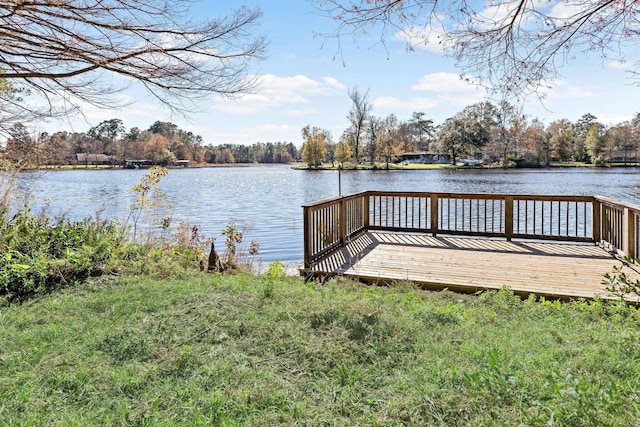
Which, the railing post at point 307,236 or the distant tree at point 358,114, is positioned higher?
the distant tree at point 358,114

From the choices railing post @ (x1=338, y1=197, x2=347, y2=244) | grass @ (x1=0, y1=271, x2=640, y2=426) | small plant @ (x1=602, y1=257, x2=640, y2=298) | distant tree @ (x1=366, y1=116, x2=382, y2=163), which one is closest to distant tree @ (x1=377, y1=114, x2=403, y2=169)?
distant tree @ (x1=366, y1=116, x2=382, y2=163)

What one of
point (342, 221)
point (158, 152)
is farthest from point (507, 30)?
point (158, 152)

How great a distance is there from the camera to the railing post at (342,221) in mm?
6914

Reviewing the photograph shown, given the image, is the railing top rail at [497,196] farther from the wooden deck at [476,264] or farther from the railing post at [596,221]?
the wooden deck at [476,264]

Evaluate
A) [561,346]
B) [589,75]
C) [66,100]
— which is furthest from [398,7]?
[66,100]

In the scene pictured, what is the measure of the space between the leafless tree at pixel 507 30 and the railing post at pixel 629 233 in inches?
121

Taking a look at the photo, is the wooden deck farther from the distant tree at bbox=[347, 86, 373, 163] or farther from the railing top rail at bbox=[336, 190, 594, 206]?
the distant tree at bbox=[347, 86, 373, 163]

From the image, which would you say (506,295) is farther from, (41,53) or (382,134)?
(382,134)

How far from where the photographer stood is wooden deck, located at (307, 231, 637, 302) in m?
4.80

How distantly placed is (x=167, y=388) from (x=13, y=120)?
17.7ft

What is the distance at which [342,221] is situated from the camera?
23.0 feet

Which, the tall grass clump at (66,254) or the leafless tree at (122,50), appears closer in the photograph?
the leafless tree at (122,50)

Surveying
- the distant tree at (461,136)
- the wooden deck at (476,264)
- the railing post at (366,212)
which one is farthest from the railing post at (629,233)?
the distant tree at (461,136)

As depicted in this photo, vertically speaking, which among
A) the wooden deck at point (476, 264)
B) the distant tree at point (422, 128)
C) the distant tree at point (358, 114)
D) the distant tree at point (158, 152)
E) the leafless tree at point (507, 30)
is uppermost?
the distant tree at point (422, 128)
